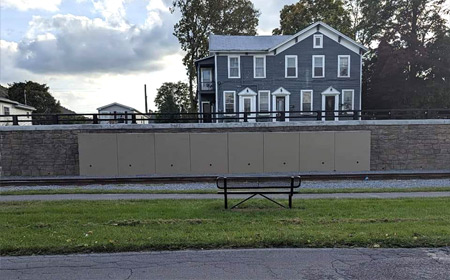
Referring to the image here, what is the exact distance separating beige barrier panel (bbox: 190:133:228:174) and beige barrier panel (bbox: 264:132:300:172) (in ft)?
7.50

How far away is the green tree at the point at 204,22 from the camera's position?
4047 centimetres

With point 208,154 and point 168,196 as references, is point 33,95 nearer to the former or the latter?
point 208,154

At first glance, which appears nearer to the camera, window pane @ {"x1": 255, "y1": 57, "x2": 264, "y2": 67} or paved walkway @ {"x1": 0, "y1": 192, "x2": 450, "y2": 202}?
paved walkway @ {"x1": 0, "y1": 192, "x2": 450, "y2": 202}

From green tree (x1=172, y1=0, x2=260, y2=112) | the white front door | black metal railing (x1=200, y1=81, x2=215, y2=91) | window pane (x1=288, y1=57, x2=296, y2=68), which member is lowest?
the white front door

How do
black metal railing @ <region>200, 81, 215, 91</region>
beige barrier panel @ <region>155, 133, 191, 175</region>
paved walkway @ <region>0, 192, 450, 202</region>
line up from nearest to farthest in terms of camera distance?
paved walkway @ <region>0, 192, 450, 202</region> → beige barrier panel @ <region>155, 133, 191, 175</region> → black metal railing @ <region>200, 81, 215, 91</region>

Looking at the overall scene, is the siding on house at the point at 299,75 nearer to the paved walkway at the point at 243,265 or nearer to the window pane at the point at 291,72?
the window pane at the point at 291,72

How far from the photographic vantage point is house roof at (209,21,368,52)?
2792 cm

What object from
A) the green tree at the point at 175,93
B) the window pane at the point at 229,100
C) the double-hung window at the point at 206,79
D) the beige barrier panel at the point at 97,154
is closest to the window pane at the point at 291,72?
the window pane at the point at 229,100

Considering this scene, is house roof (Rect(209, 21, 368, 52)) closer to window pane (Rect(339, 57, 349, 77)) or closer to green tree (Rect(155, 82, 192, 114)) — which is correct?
window pane (Rect(339, 57, 349, 77))

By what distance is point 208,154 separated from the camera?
1733cm

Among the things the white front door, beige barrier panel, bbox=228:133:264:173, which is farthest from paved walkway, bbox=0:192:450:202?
the white front door

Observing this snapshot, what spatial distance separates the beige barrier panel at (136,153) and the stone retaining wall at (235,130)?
410 mm

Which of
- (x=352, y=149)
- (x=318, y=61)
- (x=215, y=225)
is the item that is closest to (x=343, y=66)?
(x=318, y=61)

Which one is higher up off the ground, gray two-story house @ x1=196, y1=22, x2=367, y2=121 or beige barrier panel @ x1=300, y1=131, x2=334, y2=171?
gray two-story house @ x1=196, y1=22, x2=367, y2=121
